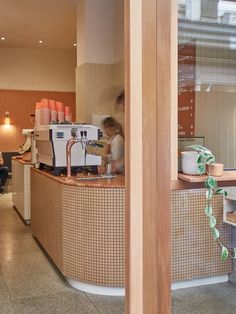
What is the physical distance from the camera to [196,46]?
2.33m

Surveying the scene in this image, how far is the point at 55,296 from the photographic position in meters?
3.51

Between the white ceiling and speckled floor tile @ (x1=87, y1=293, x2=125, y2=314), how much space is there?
5471mm

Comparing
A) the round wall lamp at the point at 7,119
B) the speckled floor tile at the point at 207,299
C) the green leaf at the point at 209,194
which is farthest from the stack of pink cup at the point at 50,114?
the round wall lamp at the point at 7,119

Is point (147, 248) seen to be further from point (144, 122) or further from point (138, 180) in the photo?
point (144, 122)

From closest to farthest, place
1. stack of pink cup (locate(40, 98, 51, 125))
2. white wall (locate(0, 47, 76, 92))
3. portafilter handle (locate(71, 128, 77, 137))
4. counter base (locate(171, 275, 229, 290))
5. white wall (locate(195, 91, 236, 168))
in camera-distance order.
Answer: white wall (locate(195, 91, 236, 168)) → counter base (locate(171, 275, 229, 290)) → portafilter handle (locate(71, 128, 77, 137)) → stack of pink cup (locate(40, 98, 51, 125)) → white wall (locate(0, 47, 76, 92))

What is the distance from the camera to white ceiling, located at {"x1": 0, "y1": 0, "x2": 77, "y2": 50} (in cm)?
729

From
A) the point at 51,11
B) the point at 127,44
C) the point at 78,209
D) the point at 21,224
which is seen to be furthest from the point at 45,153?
the point at 51,11

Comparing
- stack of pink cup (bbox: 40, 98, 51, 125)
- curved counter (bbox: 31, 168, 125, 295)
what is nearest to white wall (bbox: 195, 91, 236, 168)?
curved counter (bbox: 31, 168, 125, 295)

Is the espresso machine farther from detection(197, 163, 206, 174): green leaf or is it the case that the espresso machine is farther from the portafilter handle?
detection(197, 163, 206, 174): green leaf

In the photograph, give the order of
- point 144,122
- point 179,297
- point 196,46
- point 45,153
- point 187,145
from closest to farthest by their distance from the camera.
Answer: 1. point 144,122
2. point 187,145
3. point 196,46
4. point 179,297
5. point 45,153

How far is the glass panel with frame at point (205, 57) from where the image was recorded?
1990mm

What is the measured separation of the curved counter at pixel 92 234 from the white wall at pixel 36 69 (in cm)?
833

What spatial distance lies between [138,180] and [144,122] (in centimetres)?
27

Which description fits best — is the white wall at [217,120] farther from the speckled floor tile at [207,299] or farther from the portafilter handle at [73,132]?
the portafilter handle at [73,132]
